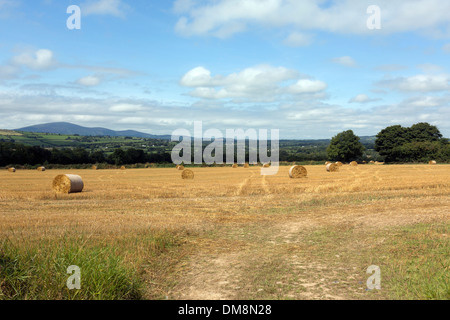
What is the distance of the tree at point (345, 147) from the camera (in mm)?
90312

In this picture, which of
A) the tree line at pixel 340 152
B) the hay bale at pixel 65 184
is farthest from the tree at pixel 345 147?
the hay bale at pixel 65 184

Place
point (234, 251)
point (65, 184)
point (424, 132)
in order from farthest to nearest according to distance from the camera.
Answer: point (424, 132), point (65, 184), point (234, 251)

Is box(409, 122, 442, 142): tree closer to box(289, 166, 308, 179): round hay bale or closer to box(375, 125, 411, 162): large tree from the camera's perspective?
box(375, 125, 411, 162): large tree

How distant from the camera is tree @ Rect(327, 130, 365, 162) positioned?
90.3 m

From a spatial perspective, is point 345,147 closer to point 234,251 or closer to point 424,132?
point 424,132

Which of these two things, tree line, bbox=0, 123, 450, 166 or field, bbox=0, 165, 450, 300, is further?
tree line, bbox=0, 123, 450, 166

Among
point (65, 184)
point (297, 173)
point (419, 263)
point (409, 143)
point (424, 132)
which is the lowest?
point (419, 263)

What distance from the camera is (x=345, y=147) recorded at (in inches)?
3546

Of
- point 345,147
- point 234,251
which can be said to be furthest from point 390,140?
point 234,251

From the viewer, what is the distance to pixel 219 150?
89.9 m

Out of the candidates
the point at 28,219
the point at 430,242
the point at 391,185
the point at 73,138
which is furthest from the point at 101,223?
the point at 73,138

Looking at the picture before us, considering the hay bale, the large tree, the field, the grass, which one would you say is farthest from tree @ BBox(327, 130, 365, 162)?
the grass

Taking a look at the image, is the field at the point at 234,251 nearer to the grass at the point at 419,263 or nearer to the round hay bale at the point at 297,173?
the grass at the point at 419,263
